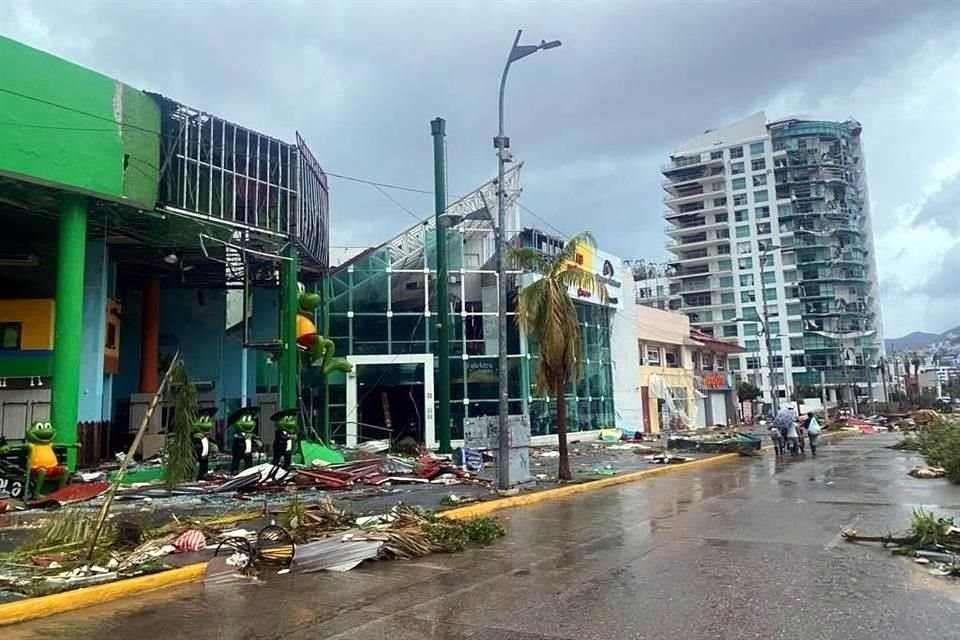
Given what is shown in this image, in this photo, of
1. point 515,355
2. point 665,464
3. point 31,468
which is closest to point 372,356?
point 515,355

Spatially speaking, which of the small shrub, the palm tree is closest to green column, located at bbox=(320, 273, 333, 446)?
the palm tree

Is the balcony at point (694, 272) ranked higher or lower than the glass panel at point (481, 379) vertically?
higher

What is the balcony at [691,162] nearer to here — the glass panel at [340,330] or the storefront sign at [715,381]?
the storefront sign at [715,381]

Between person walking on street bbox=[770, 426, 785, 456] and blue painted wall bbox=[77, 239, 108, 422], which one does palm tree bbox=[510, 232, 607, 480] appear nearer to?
person walking on street bbox=[770, 426, 785, 456]

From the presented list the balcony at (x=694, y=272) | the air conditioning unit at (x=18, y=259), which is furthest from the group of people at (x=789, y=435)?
the balcony at (x=694, y=272)

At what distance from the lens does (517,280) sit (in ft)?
119

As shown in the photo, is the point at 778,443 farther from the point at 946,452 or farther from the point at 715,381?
the point at 715,381

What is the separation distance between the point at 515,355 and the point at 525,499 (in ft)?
64.4

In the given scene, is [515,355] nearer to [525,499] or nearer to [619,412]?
[619,412]

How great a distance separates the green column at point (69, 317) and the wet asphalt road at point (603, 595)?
1252cm

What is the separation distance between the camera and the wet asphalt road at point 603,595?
6152mm

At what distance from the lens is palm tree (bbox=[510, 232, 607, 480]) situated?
58.4 feet

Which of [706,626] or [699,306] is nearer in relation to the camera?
[706,626]

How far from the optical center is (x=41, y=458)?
16734 mm
